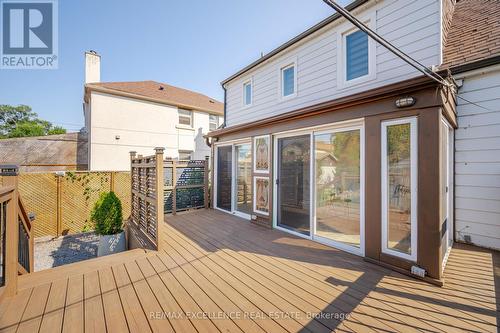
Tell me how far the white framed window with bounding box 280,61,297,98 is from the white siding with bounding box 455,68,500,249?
3.33m

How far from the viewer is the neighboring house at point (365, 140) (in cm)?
264

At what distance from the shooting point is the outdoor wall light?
8.82ft

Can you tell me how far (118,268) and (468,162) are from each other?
589 centimetres

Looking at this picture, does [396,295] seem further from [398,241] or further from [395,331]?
[398,241]

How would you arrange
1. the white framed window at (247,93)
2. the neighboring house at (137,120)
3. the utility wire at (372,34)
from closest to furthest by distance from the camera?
the utility wire at (372,34), the white framed window at (247,93), the neighboring house at (137,120)

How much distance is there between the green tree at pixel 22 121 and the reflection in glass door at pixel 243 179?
34.9 metres

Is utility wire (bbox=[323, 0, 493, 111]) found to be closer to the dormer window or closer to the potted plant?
the dormer window

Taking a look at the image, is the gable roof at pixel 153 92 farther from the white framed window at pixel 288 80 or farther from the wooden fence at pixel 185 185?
the white framed window at pixel 288 80

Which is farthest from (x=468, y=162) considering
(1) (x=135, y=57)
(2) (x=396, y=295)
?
(1) (x=135, y=57)

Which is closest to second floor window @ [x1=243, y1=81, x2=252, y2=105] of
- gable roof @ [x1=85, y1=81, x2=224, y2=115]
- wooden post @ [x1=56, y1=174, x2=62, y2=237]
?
gable roof @ [x1=85, y1=81, x2=224, y2=115]

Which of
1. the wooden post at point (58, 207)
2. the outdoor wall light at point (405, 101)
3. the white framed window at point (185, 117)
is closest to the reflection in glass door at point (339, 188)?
the outdoor wall light at point (405, 101)

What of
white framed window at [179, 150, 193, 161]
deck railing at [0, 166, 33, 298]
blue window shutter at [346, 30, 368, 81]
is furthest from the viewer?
white framed window at [179, 150, 193, 161]

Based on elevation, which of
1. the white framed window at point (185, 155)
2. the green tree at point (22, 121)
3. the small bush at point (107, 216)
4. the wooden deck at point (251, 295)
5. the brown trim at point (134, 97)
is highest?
the green tree at point (22, 121)

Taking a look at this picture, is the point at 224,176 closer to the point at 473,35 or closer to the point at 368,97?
the point at 368,97
